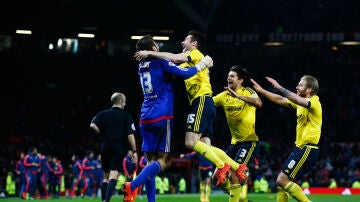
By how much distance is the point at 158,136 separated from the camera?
394 inches

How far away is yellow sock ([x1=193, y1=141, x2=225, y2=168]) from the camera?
34.6 ft

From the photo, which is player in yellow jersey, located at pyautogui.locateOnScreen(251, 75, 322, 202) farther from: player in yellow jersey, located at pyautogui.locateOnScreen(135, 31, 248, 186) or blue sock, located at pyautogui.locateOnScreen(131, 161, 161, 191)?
blue sock, located at pyautogui.locateOnScreen(131, 161, 161, 191)

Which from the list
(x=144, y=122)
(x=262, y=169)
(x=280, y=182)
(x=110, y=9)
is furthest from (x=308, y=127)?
(x=110, y=9)

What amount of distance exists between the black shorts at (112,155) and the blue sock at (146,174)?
10.1 ft

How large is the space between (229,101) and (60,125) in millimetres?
24774

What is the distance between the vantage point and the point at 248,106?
1252 centimetres

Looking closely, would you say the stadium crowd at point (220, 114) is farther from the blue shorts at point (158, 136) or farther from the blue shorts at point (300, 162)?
the blue shorts at point (158, 136)

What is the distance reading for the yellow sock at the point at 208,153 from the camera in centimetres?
1055

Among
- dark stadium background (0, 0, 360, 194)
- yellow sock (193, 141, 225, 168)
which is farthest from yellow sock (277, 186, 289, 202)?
dark stadium background (0, 0, 360, 194)

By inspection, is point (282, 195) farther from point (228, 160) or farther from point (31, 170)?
point (31, 170)

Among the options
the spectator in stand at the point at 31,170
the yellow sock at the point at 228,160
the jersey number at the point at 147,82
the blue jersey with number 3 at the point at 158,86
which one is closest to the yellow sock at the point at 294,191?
the yellow sock at the point at 228,160

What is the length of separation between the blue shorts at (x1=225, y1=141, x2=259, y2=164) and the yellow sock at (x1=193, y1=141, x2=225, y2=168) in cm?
156

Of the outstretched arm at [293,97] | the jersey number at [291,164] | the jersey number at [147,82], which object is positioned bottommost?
the jersey number at [291,164]

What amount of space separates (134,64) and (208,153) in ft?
97.0
